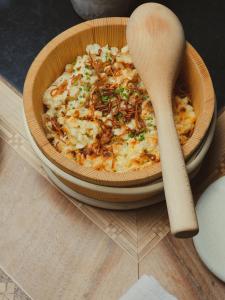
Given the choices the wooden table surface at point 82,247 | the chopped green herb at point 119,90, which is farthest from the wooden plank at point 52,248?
the chopped green herb at point 119,90

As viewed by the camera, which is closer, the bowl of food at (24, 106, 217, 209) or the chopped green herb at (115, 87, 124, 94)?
the bowl of food at (24, 106, 217, 209)

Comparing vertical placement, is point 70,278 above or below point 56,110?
below

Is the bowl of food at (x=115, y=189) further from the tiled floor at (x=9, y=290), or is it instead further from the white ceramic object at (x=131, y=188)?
the tiled floor at (x=9, y=290)

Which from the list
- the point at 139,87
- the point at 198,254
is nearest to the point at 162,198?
the point at 198,254

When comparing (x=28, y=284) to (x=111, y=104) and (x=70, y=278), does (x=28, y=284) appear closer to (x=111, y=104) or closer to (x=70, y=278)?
(x=70, y=278)

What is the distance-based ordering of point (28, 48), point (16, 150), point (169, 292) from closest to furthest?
point (169, 292), point (16, 150), point (28, 48)

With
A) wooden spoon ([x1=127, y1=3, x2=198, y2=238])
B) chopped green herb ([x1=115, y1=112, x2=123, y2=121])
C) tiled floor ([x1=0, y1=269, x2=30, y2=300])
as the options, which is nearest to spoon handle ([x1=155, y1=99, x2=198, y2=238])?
wooden spoon ([x1=127, y1=3, x2=198, y2=238])

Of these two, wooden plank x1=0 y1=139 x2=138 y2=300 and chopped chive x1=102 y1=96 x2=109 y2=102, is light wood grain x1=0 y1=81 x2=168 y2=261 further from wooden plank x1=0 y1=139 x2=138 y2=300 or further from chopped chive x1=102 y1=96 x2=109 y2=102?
chopped chive x1=102 y1=96 x2=109 y2=102
